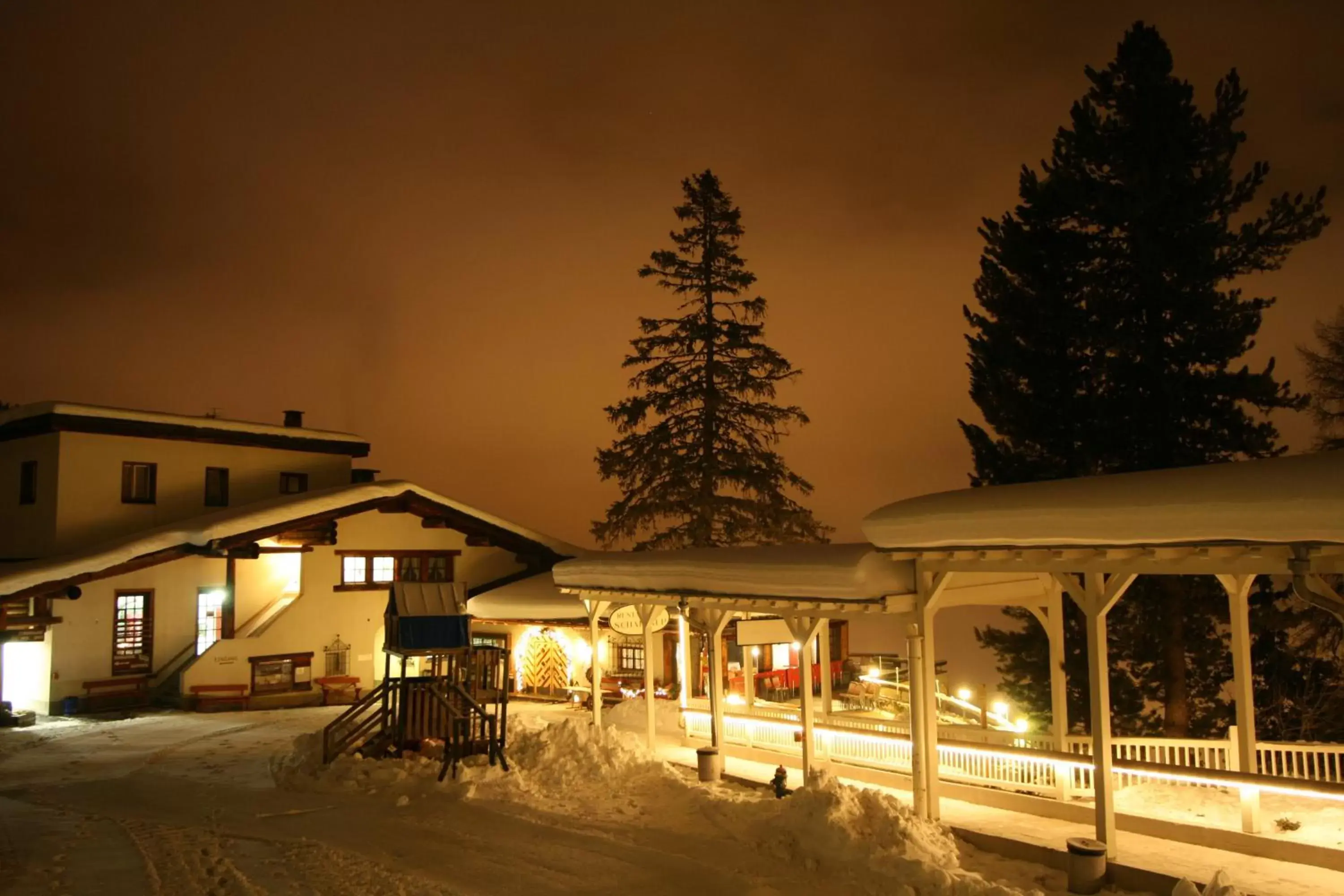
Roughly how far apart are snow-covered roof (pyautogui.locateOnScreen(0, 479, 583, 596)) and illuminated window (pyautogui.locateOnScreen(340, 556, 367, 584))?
193cm

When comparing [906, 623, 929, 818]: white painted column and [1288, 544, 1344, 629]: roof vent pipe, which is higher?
[1288, 544, 1344, 629]: roof vent pipe

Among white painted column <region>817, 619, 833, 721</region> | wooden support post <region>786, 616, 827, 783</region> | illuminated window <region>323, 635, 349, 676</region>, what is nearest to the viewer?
wooden support post <region>786, 616, 827, 783</region>

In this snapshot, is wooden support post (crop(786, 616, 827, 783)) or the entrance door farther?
the entrance door

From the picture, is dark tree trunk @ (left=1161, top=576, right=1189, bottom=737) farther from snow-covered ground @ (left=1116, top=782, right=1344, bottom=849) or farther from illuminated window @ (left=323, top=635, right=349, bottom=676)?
illuminated window @ (left=323, top=635, right=349, bottom=676)

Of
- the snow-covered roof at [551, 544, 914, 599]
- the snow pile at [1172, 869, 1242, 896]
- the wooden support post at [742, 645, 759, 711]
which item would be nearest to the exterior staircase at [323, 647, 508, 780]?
the snow-covered roof at [551, 544, 914, 599]

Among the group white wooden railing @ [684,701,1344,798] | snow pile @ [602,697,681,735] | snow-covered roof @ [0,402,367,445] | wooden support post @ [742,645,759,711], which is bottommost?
snow pile @ [602,697,681,735]

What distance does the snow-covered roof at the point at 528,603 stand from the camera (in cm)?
2639

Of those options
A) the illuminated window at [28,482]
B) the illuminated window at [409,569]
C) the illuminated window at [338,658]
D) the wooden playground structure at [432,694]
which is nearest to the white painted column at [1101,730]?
the wooden playground structure at [432,694]

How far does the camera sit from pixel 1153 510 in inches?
384

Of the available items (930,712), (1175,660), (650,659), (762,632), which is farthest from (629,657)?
(930,712)

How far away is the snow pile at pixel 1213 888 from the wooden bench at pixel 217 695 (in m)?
22.4

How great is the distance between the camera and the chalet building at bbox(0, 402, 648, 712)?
24.4 metres

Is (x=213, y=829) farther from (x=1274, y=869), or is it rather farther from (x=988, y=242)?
(x=988, y=242)

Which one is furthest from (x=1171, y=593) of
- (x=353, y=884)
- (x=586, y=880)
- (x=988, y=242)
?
(x=353, y=884)
